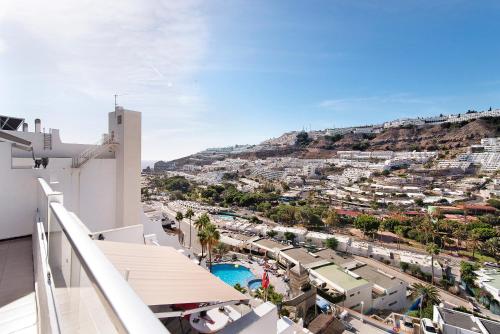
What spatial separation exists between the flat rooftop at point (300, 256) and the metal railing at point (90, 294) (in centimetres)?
2159

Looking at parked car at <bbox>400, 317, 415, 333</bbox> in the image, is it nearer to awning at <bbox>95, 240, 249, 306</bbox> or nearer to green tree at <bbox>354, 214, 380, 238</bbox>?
awning at <bbox>95, 240, 249, 306</bbox>

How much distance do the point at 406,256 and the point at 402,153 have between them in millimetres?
65142

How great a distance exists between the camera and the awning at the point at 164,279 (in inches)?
82.9

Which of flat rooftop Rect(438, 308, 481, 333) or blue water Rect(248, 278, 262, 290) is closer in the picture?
flat rooftop Rect(438, 308, 481, 333)

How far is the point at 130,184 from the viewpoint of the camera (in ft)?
25.7

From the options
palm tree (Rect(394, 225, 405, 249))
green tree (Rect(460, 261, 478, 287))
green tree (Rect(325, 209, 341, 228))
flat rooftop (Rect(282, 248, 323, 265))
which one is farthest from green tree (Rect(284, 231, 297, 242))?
green tree (Rect(460, 261, 478, 287))

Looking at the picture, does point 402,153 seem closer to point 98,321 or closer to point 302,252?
point 302,252

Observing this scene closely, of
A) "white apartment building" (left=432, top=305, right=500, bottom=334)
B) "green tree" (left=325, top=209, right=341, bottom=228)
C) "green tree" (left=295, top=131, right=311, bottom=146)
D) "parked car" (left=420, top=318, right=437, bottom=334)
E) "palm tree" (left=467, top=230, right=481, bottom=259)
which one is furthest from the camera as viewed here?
"green tree" (left=295, top=131, right=311, bottom=146)

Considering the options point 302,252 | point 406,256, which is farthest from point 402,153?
point 302,252

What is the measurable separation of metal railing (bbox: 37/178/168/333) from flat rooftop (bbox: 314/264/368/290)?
19144 millimetres

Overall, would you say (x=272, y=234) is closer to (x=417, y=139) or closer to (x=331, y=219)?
(x=331, y=219)

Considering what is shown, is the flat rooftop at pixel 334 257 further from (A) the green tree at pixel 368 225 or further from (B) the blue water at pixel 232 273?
(A) the green tree at pixel 368 225

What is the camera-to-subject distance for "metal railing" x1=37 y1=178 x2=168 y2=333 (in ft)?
2.27

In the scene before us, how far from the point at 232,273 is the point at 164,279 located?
19758 millimetres
